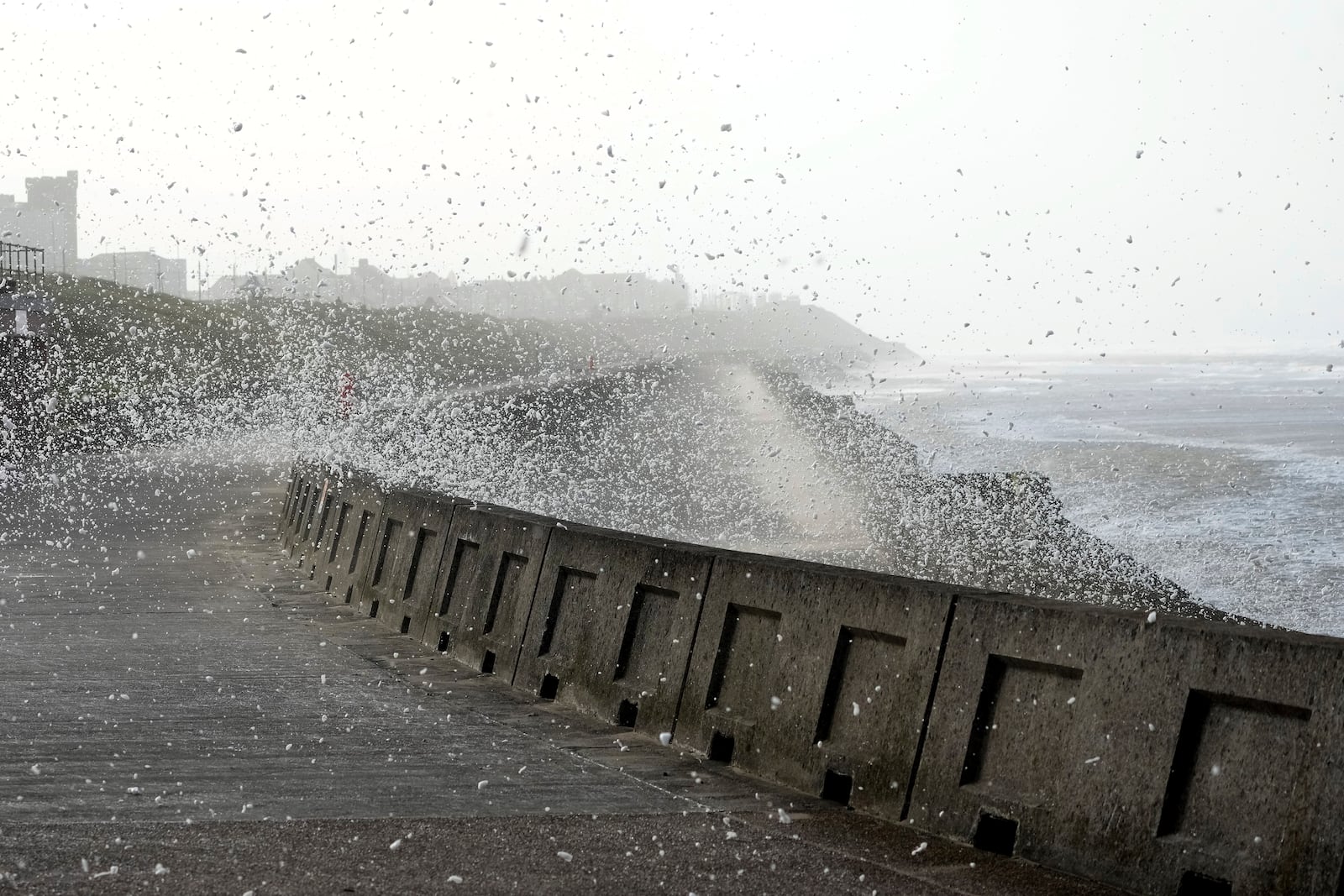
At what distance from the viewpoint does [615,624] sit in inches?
330

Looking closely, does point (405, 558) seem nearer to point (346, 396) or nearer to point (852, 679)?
point (852, 679)

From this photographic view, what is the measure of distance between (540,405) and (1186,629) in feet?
178

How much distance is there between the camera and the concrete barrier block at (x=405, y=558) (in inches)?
448

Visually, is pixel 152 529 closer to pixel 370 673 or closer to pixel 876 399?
pixel 370 673

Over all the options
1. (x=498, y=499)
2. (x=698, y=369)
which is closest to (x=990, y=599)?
(x=498, y=499)

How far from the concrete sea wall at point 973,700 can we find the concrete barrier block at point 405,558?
1911 millimetres

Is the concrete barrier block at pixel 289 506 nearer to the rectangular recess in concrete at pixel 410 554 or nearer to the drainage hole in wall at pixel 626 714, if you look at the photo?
the rectangular recess in concrete at pixel 410 554

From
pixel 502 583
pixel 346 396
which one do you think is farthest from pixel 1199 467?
pixel 502 583

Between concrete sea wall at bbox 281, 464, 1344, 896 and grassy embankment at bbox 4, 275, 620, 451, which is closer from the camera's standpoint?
concrete sea wall at bbox 281, 464, 1344, 896

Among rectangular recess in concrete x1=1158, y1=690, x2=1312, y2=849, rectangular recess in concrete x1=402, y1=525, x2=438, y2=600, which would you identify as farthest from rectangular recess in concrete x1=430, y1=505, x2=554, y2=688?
rectangular recess in concrete x1=1158, y1=690, x2=1312, y2=849

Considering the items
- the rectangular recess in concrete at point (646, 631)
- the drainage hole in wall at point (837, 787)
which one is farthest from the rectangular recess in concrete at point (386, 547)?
the drainage hole in wall at point (837, 787)

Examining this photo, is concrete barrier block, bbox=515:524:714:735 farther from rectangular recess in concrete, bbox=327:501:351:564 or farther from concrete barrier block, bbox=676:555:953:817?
rectangular recess in concrete, bbox=327:501:351:564

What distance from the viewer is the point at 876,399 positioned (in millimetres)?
138250

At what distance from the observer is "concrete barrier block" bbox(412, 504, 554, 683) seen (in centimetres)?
952
